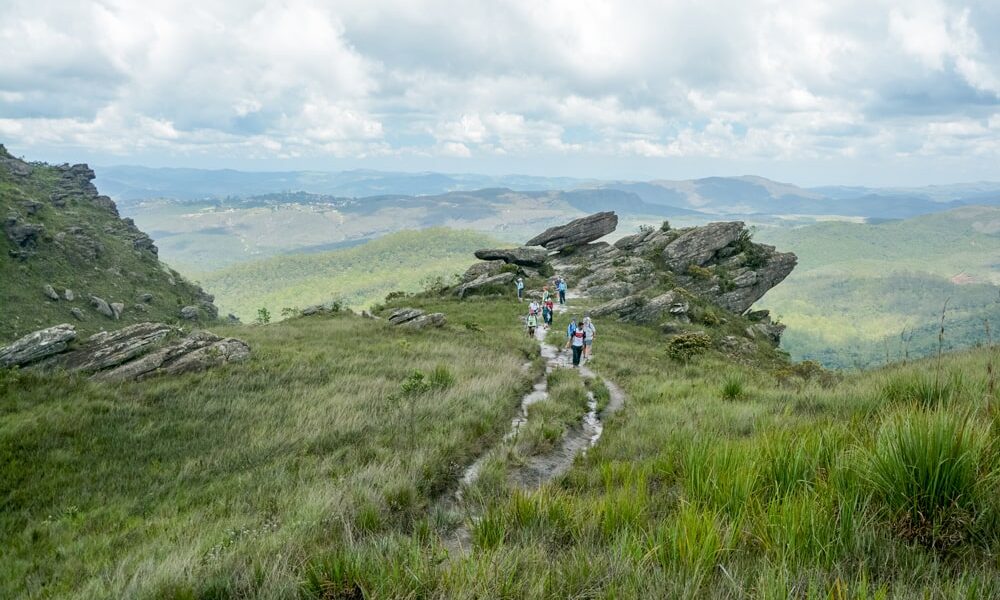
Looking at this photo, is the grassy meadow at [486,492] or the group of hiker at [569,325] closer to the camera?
the grassy meadow at [486,492]

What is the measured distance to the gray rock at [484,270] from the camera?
4981 cm

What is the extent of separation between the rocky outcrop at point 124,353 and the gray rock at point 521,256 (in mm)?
36017

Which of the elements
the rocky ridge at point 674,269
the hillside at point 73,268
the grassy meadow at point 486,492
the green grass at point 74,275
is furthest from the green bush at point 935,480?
the hillside at point 73,268

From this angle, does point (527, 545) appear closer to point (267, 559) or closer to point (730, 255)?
point (267, 559)

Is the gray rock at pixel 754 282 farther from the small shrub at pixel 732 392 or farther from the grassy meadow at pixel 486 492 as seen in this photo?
the small shrub at pixel 732 392

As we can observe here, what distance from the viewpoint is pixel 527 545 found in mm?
4137

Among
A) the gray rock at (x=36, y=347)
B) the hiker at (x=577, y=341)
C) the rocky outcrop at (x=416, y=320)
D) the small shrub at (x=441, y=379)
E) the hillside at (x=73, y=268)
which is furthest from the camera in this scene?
the hillside at (x=73, y=268)

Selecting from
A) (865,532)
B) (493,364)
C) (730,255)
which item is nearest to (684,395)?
(493,364)

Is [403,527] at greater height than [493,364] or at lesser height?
greater

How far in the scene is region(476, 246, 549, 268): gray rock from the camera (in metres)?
53.3

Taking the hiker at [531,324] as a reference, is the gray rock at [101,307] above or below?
below

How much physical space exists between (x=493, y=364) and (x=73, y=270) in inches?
3925

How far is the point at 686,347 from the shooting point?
79.2 feet

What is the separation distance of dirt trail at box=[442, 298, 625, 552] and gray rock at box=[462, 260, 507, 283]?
102 feet
